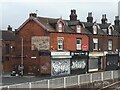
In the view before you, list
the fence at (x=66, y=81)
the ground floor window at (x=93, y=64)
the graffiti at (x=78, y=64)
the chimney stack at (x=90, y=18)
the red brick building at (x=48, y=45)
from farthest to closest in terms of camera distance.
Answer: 1. the chimney stack at (x=90, y=18)
2. the ground floor window at (x=93, y=64)
3. the graffiti at (x=78, y=64)
4. the red brick building at (x=48, y=45)
5. the fence at (x=66, y=81)

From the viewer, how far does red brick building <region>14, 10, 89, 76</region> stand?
1564 inches

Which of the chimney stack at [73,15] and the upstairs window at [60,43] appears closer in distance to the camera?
the upstairs window at [60,43]

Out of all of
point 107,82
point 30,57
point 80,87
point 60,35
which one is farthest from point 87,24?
point 80,87

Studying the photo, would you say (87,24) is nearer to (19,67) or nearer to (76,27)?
(76,27)

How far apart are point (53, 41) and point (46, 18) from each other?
4801 millimetres

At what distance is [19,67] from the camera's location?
42.1 m

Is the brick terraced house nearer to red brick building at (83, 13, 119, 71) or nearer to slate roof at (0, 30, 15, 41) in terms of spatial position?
red brick building at (83, 13, 119, 71)

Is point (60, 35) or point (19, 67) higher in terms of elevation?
point (60, 35)

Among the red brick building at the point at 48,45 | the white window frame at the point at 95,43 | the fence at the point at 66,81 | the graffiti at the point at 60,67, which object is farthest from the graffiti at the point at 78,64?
the fence at the point at 66,81

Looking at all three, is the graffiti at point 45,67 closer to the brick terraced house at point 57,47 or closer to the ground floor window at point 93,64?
the brick terraced house at point 57,47

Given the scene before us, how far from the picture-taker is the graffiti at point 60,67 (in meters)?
39.6

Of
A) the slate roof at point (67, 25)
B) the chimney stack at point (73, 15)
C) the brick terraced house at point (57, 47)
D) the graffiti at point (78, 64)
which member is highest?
the chimney stack at point (73, 15)

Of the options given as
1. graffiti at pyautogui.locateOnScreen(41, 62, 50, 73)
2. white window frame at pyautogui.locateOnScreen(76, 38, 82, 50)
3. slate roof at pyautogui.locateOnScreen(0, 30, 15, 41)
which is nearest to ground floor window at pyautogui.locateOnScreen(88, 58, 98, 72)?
white window frame at pyautogui.locateOnScreen(76, 38, 82, 50)

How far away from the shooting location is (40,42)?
1596 inches
